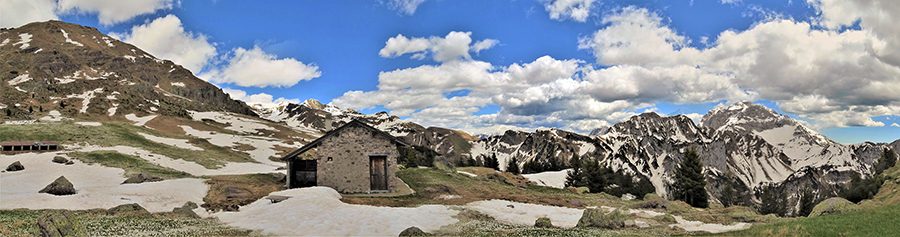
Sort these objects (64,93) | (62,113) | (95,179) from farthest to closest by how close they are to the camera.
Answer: (64,93) < (62,113) < (95,179)

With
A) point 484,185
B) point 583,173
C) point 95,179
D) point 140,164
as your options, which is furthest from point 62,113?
point 583,173

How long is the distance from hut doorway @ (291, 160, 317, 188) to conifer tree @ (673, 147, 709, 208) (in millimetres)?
55083

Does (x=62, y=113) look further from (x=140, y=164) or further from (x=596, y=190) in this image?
(x=596, y=190)

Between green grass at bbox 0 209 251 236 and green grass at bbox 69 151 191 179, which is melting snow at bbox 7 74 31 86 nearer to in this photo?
green grass at bbox 69 151 191 179

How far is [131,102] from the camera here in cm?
12444

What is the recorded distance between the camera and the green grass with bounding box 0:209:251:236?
47.1ft

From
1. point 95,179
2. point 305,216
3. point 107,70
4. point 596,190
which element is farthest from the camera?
point 107,70

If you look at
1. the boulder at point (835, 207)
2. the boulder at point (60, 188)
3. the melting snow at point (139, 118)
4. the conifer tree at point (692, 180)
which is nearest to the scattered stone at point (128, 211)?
the boulder at point (60, 188)

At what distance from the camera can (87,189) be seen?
2719 centimetres

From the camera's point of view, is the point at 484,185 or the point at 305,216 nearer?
the point at 305,216

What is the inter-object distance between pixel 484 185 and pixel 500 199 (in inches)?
354

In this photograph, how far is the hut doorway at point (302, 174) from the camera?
36688 millimetres

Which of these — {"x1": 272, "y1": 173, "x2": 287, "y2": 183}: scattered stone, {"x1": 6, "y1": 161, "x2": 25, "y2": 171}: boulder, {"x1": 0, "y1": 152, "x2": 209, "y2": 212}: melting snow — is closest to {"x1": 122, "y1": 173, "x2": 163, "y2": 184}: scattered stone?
{"x1": 0, "y1": 152, "x2": 209, "y2": 212}: melting snow

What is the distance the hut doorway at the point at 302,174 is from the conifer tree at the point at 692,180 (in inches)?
2169
